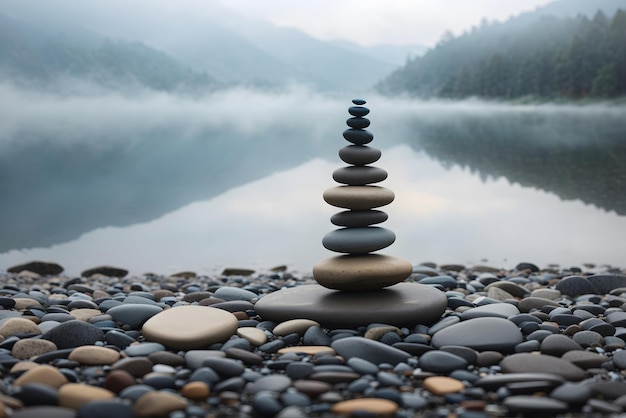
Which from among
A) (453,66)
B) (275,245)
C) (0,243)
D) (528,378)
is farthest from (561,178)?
(453,66)

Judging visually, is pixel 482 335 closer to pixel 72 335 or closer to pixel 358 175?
pixel 358 175

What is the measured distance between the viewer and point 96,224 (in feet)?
61.8

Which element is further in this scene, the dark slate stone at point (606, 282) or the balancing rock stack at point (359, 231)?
the dark slate stone at point (606, 282)

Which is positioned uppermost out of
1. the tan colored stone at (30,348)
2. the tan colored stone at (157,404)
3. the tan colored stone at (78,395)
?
the tan colored stone at (30,348)

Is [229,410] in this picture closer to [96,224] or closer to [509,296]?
[509,296]

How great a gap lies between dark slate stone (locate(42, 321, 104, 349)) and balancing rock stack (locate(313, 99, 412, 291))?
253 cm

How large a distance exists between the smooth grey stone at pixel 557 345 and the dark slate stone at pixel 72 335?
4.40m

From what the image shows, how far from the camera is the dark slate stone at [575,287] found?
9.12m

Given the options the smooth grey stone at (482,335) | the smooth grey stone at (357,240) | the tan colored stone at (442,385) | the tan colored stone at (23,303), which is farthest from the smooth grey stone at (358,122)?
the tan colored stone at (23,303)

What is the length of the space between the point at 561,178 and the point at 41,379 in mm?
24300

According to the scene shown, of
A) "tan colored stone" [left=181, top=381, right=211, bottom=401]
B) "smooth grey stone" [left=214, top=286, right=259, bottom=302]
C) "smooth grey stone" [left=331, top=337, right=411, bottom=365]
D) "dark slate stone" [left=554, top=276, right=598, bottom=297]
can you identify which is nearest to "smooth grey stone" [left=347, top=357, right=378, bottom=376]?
"smooth grey stone" [left=331, top=337, right=411, bottom=365]

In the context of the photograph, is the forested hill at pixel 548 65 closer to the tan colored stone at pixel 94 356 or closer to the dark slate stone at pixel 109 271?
the dark slate stone at pixel 109 271

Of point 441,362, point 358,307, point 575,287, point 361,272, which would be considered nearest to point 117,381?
point 441,362

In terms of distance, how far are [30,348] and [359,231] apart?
144 inches
